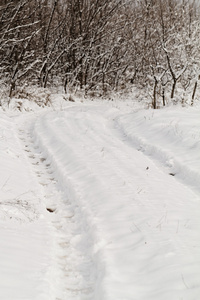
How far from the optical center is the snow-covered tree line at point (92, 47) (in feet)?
56.6

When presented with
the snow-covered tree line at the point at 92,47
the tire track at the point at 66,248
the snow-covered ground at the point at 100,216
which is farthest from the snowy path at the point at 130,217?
the snow-covered tree line at the point at 92,47

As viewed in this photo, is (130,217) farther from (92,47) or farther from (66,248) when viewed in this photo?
(92,47)

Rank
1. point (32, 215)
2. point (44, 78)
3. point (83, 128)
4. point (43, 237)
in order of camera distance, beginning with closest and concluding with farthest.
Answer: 1. point (43, 237)
2. point (32, 215)
3. point (83, 128)
4. point (44, 78)

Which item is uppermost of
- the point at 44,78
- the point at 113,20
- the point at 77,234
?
the point at 113,20

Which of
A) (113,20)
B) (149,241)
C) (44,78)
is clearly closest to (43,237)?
(149,241)

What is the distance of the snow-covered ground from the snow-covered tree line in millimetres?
8799

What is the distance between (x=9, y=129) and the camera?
9.73 m

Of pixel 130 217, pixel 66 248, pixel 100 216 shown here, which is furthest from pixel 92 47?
pixel 66 248

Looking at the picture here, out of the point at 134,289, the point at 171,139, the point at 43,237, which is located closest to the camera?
the point at 134,289

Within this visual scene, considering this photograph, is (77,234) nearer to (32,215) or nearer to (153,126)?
(32,215)

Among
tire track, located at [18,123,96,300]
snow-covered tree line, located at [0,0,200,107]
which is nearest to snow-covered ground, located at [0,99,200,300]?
tire track, located at [18,123,96,300]

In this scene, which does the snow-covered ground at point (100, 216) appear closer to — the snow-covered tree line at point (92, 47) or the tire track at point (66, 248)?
the tire track at point (66, 248)

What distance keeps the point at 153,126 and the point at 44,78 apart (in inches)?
438

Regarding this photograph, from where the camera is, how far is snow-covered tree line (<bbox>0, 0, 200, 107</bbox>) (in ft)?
56.6
